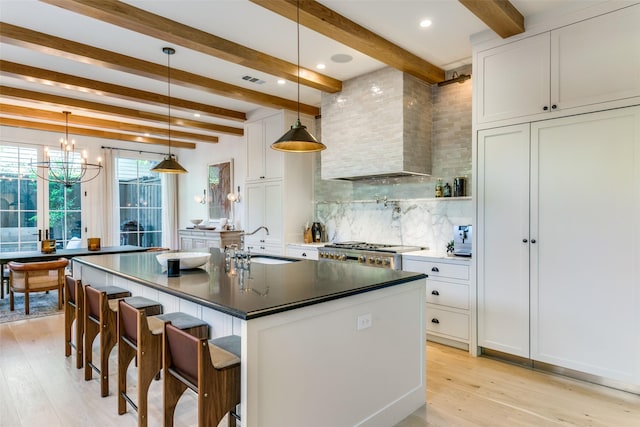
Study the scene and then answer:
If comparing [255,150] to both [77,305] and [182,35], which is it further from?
[77,305]

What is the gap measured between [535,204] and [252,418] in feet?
8.78

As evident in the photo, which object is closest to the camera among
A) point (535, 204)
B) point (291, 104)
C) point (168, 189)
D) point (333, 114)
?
point (535, 204)

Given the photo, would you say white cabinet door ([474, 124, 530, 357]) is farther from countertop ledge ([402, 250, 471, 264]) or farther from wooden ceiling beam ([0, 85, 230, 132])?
wooden ceiling beam ([0, 85, 230, 132])

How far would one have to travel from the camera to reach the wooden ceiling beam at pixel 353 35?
8.88 ft

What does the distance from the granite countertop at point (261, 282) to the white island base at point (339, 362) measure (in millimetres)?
57

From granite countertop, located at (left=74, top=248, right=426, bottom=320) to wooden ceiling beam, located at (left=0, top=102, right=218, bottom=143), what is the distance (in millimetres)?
3872

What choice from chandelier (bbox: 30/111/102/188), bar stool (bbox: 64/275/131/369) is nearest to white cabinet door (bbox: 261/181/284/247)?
bar stool (bbox: 64/275/131/369)

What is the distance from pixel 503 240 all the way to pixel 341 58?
237cm

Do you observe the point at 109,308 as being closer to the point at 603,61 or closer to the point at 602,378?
the point at 602,378

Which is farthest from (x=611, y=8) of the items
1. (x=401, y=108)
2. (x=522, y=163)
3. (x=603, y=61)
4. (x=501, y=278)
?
(x=501, y=278)

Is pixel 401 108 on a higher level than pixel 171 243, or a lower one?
higher

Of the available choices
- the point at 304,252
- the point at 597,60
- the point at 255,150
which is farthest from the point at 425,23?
the point at 255,150

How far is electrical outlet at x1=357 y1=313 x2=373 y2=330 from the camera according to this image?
212cm

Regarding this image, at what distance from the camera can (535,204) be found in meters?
3.08
